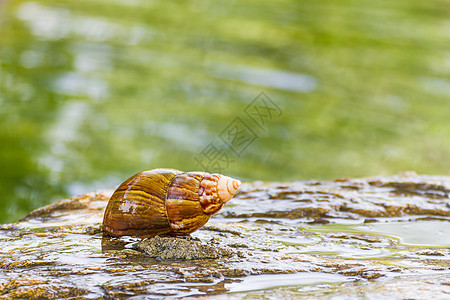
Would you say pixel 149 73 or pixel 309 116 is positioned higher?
pixel 149 73

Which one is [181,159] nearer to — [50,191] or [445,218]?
[50,191]

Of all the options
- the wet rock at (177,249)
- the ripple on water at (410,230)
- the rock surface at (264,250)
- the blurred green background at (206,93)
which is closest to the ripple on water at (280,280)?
the rock surface at (264,250)

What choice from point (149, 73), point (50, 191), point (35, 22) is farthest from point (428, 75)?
point (35, 22)

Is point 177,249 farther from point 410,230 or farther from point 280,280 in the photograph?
point 410,230

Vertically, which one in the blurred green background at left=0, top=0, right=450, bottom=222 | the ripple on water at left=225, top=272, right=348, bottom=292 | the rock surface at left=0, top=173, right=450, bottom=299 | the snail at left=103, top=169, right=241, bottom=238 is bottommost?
the ripple on water at left=225, top=272, right=348, bottom=292

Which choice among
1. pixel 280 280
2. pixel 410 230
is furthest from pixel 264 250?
pixel 410 230

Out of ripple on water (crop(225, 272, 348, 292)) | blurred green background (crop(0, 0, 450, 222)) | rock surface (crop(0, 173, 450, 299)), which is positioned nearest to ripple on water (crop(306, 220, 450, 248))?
rock surface (crop(0, 173, 450, 299))

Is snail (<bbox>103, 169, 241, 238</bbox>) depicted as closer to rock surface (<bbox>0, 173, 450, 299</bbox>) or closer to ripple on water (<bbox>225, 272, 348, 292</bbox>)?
rock surface (<bbox>0, 173, 450, 299</bbox>)
